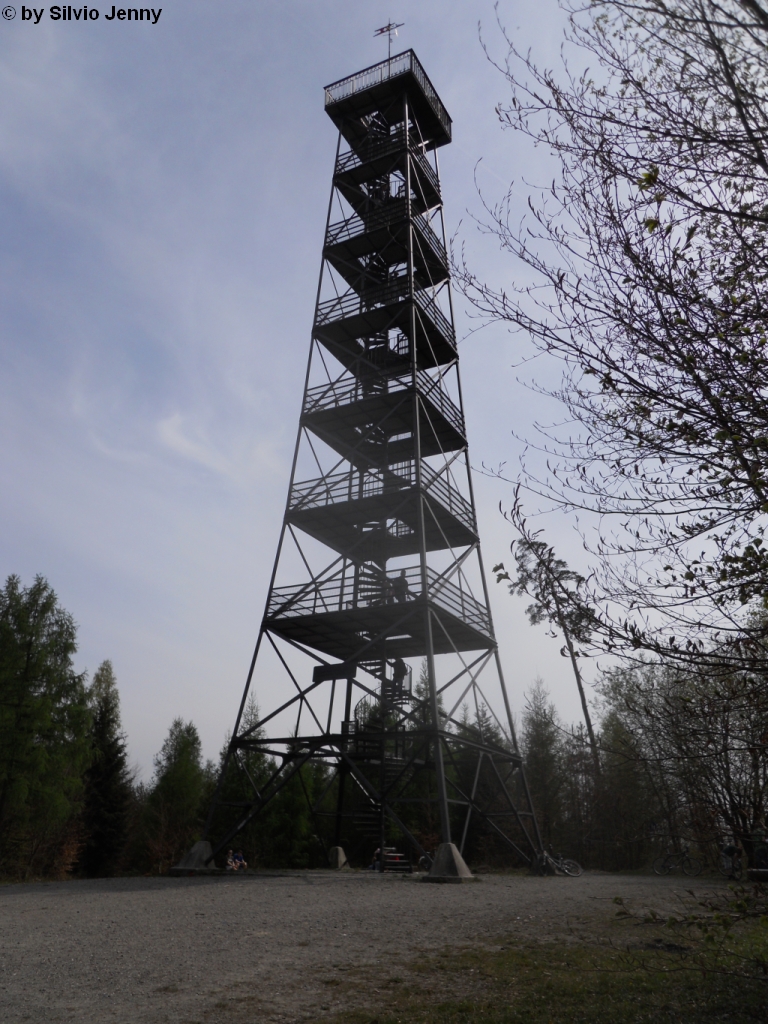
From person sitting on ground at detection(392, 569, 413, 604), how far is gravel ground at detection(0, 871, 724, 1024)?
6012 mm

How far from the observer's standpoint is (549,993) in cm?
519

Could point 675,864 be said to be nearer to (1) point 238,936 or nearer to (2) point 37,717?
(1) point 238,936

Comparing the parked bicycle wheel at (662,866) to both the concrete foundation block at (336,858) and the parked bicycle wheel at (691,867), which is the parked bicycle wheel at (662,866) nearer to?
the parked bicycle wheel at (691,867)

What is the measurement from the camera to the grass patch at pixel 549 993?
4.66m

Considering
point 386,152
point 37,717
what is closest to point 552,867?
point 37,717

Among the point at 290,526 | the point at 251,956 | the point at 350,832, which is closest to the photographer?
the point at 251,956

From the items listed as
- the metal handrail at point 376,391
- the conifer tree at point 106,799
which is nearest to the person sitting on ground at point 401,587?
the metal handrail at point 376,391

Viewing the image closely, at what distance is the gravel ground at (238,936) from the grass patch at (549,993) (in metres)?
0.42

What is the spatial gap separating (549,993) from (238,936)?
353 cm

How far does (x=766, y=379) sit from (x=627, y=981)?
4606 mm

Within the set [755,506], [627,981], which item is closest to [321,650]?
[627,981]

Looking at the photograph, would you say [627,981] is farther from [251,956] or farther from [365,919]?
[365,919]

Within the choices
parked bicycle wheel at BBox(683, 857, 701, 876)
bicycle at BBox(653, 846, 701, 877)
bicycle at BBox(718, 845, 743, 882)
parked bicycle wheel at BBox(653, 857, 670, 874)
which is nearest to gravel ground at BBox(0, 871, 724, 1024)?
bicycle at BBox(718, 845, 743, 882)

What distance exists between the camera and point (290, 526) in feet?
59.3
